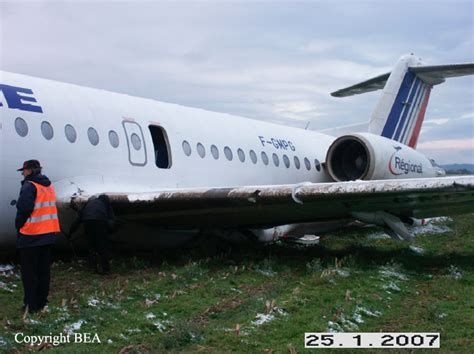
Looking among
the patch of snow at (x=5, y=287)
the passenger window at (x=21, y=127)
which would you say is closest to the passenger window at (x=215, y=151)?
the passenger window at (x=21, y=127)

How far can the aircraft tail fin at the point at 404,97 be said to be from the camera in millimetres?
16953

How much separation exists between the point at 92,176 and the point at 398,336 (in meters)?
5.82

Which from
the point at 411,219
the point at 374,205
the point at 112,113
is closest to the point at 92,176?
the point at 112,113

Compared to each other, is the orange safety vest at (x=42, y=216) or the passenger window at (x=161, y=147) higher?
the passenger window at (x=161, y=147)

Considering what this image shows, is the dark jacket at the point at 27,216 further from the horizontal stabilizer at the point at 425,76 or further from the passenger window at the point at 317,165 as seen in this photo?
the horizontal stabilizer at the point at 425,76

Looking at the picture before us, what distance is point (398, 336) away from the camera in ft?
18.0

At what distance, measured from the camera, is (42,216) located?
262 inches

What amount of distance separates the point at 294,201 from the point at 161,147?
139 inches

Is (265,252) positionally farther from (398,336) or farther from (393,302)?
(398,336)

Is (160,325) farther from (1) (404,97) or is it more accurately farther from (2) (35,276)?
(1) (404,97)

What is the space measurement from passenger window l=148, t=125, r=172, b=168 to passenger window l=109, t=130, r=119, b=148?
3.56 ft

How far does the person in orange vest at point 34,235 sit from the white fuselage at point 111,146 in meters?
2.03

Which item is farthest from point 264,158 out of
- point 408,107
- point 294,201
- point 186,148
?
point 408,107

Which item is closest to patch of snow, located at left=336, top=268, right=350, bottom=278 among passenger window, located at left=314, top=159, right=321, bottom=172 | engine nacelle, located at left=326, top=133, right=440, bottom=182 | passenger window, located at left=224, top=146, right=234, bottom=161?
engine nacelle, located at left=326, top=133, right=440, bottom=182
